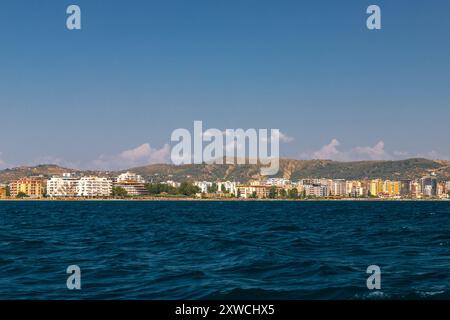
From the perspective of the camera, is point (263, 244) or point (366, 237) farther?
point (366, 237)

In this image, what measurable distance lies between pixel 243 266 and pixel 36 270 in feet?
31.1

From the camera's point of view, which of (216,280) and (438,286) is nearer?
(438,286)

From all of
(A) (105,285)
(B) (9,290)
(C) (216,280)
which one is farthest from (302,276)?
(B) (9,290)

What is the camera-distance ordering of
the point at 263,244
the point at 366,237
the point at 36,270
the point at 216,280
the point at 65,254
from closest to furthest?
the point at 216,280
the point at 36,270
the point at 65,254
the point at 263,244
the point at 366,237

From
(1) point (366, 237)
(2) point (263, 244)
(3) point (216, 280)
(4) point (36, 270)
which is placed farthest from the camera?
(1) point (366, 237)
